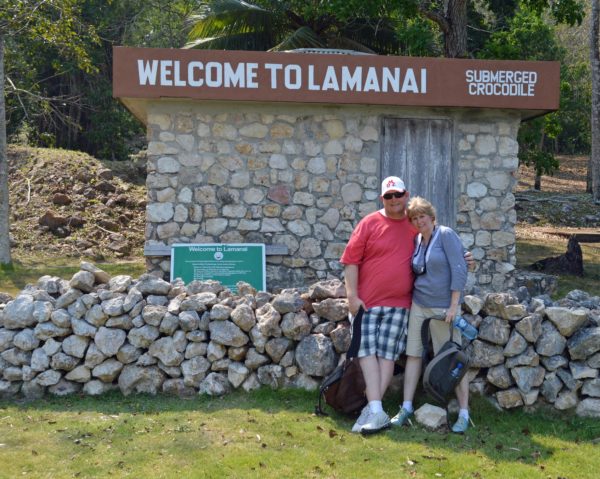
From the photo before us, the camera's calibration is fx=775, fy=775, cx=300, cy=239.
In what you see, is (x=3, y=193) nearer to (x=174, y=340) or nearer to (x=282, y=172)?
(x=282, y=172)

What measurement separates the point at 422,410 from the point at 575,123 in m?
29.8

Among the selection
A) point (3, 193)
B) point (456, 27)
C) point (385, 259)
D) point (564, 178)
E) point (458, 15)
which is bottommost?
point (385, 259)

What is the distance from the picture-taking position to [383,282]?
5.70m

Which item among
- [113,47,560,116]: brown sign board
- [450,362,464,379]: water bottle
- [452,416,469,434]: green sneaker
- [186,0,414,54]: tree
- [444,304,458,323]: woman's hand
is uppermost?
[186,0,414,54]: tree

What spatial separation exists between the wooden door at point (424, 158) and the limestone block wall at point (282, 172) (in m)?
0.11

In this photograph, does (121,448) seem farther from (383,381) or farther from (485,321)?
(485,321)

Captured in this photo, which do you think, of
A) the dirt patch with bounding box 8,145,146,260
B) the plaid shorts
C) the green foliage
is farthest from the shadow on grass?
the green foliage

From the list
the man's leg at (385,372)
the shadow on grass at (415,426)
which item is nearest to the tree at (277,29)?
the shadow on grass at (415,426)

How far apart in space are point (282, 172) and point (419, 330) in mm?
4111

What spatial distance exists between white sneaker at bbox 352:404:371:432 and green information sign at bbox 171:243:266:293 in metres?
3.55

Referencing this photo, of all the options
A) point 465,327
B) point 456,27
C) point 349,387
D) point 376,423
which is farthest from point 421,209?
point 456,27

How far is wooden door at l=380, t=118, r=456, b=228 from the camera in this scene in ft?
31.2

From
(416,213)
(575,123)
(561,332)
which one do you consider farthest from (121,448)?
(575,123)

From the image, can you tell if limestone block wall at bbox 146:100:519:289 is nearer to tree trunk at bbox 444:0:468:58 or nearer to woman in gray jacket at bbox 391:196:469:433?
woman in gray jacket at bbox 391:196:469:433
